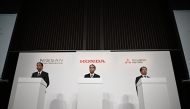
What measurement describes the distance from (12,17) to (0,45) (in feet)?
3.06

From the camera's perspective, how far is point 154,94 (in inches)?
96.9

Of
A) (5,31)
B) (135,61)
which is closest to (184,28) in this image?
(135,61)

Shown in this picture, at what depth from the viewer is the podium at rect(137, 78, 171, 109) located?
2.40 metres

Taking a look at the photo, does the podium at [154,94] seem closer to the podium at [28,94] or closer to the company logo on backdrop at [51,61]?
the podium at [28,94]

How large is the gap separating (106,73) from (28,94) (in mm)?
2003

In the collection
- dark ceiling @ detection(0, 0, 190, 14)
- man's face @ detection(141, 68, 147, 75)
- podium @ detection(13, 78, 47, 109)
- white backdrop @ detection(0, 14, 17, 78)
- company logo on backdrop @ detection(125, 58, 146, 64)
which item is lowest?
podium @ detection(13, 78, 47, 109)

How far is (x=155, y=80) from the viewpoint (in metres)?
2.54

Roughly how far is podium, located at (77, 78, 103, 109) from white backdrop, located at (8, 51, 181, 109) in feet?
4.06

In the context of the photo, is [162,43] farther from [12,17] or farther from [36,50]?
[12,17]

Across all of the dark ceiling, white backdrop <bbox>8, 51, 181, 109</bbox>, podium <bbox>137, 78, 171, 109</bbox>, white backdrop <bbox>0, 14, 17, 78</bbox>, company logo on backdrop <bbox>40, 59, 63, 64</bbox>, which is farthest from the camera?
the dark ceiling

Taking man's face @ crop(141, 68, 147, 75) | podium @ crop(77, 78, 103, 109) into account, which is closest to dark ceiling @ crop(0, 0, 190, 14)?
man's face @ crop(141, 68, 147, 75)

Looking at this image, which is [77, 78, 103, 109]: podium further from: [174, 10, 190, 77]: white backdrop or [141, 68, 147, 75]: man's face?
[174, 10, 190, 77]: white backdrop

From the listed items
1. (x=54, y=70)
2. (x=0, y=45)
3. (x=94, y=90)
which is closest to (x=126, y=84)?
(x=94, y=90)

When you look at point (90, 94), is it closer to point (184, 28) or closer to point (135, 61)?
point (135, 61)
